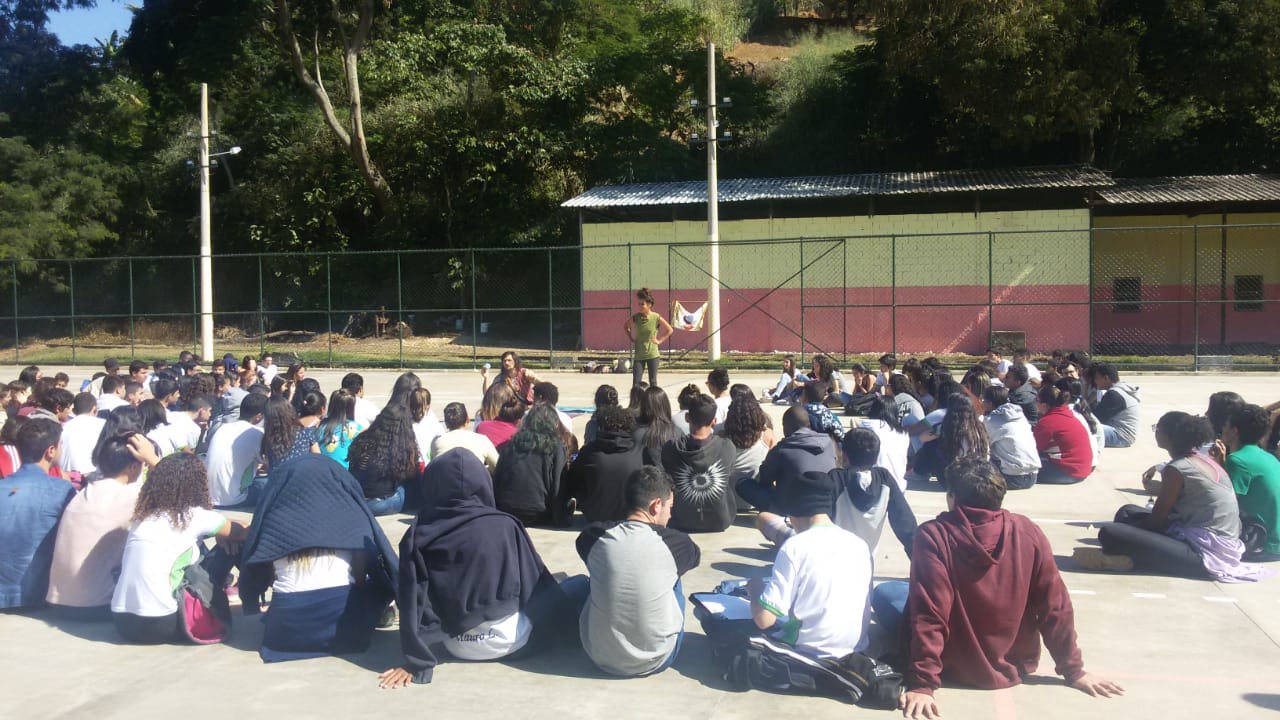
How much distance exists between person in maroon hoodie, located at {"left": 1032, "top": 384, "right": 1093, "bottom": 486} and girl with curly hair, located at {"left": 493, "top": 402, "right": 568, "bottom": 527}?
459 cm

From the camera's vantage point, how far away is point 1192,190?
25562mm

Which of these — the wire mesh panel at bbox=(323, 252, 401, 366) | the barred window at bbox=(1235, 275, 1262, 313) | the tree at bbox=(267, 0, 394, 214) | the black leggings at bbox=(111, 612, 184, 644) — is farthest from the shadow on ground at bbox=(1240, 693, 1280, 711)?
the tree at bbox=(267, 0, 394, 214)

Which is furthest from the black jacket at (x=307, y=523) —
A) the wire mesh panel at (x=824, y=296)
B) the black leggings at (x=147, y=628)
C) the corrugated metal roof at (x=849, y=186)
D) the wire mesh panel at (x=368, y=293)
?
the wire mesh panel at (x=368, y=293)

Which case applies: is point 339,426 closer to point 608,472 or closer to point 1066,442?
point 608,472

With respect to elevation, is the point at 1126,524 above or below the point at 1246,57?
below

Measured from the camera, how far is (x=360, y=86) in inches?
1368

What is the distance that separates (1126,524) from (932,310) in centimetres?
1916

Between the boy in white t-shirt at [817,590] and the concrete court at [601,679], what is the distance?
302 millimetres

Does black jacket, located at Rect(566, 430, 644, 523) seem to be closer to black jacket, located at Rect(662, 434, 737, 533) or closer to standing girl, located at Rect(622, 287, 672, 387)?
black jacket, located at Rect(662, 434, 737, 533)

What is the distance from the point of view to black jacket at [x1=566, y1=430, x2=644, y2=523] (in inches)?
280

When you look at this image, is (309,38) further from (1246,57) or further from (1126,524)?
(1126,524)

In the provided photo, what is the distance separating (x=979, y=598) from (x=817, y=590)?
701 mm

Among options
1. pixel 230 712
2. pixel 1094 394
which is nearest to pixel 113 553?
pixel 230 712

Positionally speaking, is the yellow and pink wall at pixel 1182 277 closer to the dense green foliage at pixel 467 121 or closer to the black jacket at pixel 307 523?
the dense green foliage at pixel 467 121
